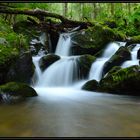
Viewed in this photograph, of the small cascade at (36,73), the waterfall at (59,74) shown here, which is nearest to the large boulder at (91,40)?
the waterfall at (59,74)

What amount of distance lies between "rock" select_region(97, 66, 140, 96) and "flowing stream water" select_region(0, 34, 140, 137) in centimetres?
36

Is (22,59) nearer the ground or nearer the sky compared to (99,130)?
nearer the sky

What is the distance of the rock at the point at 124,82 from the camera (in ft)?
25.3

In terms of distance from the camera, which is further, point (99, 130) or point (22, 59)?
point (22, 59)

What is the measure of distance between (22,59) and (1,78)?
928 mm

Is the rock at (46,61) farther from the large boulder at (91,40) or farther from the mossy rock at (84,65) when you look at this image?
the large boulder at (91,40)

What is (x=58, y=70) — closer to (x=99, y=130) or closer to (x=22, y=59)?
(x=22, y=59)

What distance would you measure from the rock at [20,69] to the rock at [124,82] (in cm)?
260

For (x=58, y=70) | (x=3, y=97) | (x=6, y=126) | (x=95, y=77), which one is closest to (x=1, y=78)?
(x=3, y=97)

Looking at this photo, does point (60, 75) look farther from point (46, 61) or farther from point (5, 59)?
point (5, 59)

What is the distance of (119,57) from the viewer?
9672 millimetres

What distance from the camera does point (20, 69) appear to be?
8688mm

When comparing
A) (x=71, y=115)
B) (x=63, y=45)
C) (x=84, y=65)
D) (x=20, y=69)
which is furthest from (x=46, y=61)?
(x=71, y=115)

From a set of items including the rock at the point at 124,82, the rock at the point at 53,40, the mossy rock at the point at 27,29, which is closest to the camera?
the rock at the point at 124,82
